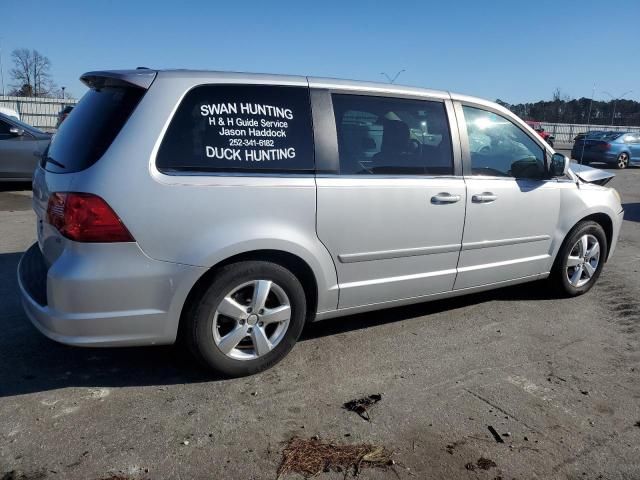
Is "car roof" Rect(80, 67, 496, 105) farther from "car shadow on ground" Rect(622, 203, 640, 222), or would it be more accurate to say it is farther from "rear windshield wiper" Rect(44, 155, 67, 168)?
"car shadow on ground" Rect(622, 203, 640, 222)

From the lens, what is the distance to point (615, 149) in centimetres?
2102

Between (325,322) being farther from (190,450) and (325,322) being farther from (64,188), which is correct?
(64,188)

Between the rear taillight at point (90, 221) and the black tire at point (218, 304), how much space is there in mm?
587

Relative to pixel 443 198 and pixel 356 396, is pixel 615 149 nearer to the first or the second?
pixel 443 198

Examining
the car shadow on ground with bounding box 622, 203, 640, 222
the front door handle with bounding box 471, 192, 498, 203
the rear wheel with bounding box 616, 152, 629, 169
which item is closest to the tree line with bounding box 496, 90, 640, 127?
the rear wheel with bounding box 616, 152, 629, 169

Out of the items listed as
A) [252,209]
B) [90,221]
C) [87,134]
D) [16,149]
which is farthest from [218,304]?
[16,149]

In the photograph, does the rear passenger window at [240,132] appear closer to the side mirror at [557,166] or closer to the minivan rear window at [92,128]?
the minivan rear window at [92,128]

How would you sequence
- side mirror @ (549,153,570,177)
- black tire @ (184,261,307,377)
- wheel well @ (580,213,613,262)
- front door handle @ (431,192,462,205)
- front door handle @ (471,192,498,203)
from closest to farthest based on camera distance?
1. black tire @ (184,261,307,377)
2. front door handle @ (431,192,462,205)
3. front door handle @ (471,192,498,203)
4. side mirror @ (549,153,570,177)
5. wheel well @ (580,213,613,262)

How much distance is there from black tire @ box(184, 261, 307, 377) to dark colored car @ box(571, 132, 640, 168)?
2030cm

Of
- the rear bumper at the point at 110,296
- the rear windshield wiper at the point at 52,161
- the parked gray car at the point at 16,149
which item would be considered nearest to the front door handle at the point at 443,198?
the rear bumper at the point at 110,296

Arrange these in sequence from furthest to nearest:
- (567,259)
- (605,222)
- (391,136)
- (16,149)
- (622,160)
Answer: (622,160)
(16,149)
(605,222)
(567,259)
(391,136)

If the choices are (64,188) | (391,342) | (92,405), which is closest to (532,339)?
(391,342)

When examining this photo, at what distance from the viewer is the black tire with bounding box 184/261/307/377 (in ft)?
10.5

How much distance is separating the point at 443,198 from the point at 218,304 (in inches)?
70.7
